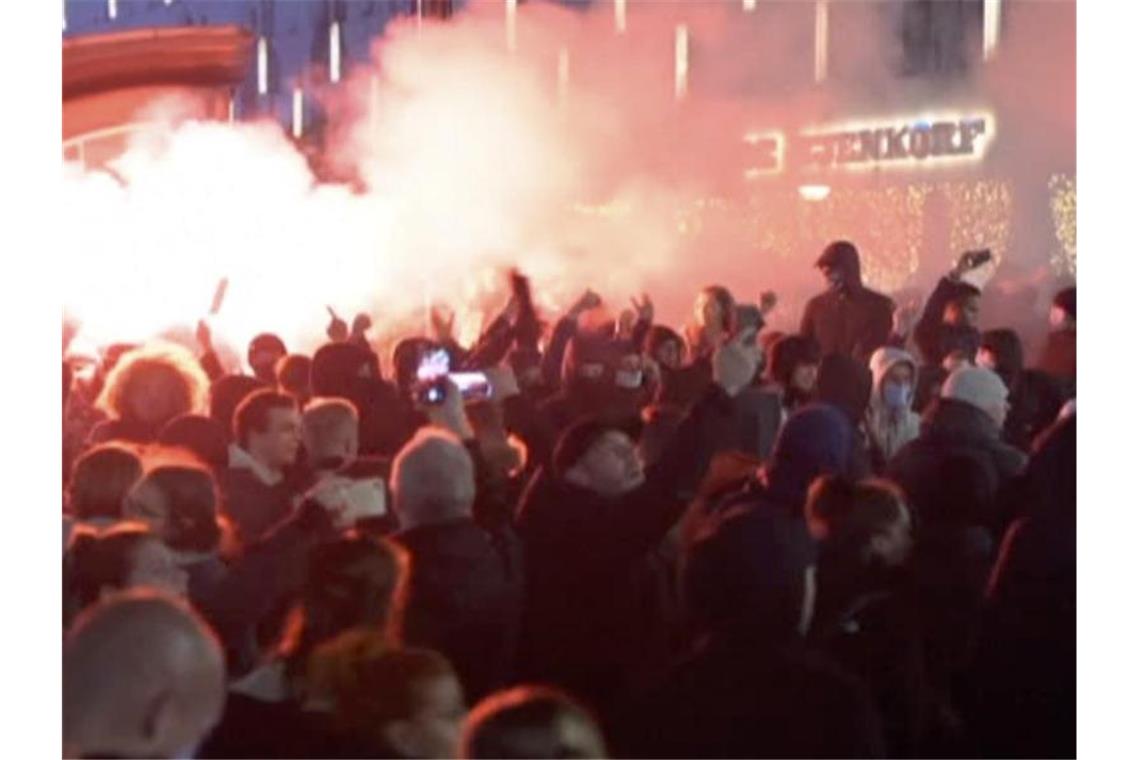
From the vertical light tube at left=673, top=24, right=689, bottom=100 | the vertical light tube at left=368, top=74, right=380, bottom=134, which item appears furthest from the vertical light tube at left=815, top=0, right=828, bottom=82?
the vertical light tube at left=368, top=74, right=380, bottom=134

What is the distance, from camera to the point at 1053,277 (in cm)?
305

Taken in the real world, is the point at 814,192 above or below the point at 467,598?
above

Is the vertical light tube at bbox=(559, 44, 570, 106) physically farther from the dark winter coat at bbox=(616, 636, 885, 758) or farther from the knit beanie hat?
the dark winter coat at bbox=(616, 636, 885, 758)

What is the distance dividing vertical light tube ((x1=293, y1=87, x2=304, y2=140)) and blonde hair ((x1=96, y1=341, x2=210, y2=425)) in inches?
18.1

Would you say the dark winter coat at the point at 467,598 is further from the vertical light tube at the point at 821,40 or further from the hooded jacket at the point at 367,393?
the vertical light tube at the point at 821,40

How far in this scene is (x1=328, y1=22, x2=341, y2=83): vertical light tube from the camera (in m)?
3.15

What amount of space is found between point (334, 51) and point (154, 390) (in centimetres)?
68

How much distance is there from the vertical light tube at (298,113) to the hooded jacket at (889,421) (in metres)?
1.10

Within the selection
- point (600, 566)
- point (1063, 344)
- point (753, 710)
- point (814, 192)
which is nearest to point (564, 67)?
point (814, 192)

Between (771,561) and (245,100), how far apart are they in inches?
51.7

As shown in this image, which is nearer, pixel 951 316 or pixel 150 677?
pixel 150 677

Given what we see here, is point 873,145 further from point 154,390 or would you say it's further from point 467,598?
point 154,390

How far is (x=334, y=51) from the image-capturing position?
10.4 feet

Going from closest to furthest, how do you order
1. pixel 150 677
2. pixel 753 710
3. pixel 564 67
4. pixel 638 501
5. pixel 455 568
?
pixel 150 677 → pixel 753 710 → pixel 455 568 → pixel 638 501 → pixel 564 67
